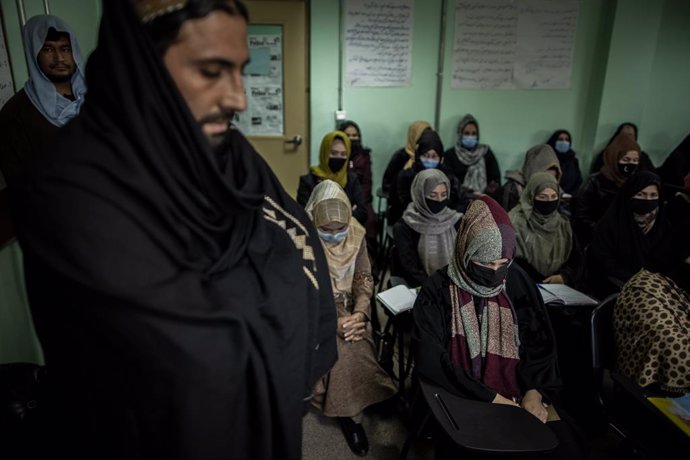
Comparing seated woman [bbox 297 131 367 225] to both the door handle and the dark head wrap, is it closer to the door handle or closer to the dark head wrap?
the dark head wrap

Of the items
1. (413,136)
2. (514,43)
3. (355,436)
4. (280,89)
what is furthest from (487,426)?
(514,43)

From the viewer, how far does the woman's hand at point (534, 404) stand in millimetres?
1511

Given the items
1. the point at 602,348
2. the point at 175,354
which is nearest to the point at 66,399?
the point at 175,354

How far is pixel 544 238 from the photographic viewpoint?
2635 mm

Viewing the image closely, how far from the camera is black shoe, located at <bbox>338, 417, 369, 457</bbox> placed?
74.9 inches

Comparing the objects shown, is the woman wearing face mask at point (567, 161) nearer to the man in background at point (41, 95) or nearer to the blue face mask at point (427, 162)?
the blue face mask at point (427, 162)

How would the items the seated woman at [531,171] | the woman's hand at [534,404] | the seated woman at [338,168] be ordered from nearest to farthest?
the woman's hand at [534,404]
the seated woman at [338,168]
the seated woman at [531,171]

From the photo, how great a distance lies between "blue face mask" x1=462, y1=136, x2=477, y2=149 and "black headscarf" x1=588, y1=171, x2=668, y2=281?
1.76 m

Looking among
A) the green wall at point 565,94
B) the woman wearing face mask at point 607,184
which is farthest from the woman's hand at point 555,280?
the green wall at point 565,94

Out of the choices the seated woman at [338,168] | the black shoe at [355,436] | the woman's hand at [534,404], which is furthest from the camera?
the seated woman at [338,168]

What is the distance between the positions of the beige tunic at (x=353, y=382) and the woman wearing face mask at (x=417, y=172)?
5.33 feet

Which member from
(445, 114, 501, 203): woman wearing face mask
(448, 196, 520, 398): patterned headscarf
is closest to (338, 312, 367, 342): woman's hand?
(448, 196, 520, 398): patterned headscarf

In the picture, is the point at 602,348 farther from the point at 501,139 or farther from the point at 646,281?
the point at 501,139

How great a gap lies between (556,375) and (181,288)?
4.90 ft
